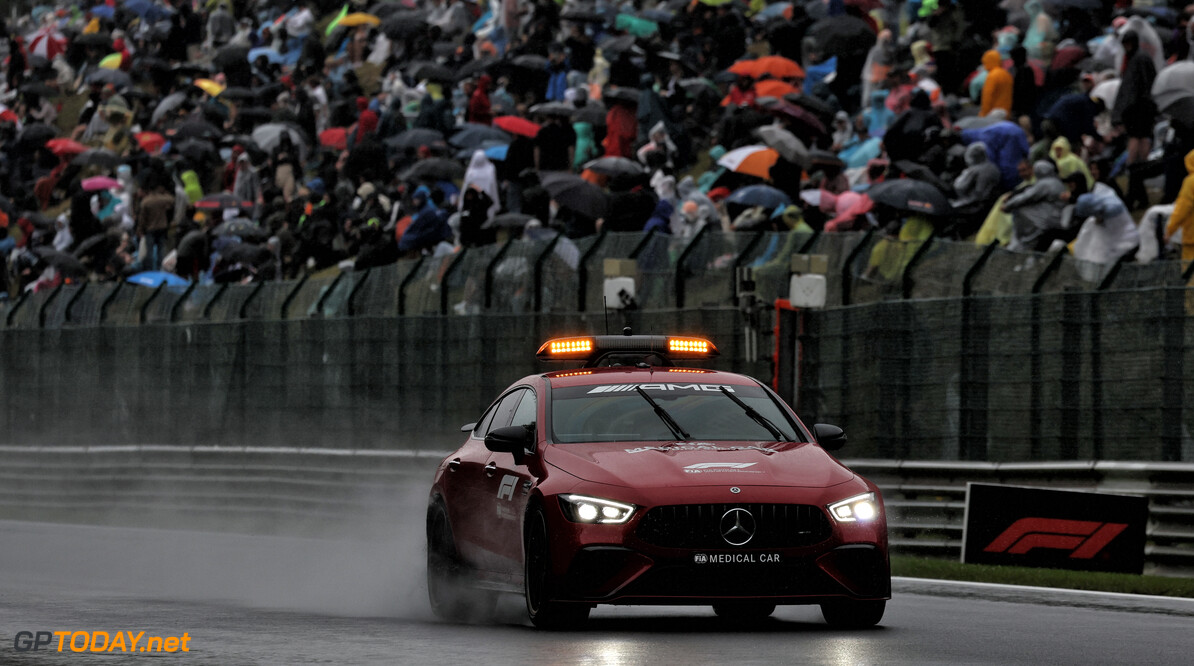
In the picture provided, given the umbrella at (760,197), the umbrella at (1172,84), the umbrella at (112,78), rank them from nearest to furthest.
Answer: the umbrella at (1172,84) < the umbrella at (760,197) < the umbrella at (112,78)

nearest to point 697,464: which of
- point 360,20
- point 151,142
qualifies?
point 360,20

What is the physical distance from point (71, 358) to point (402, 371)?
7171mm

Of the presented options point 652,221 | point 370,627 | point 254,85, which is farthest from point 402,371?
point 254,85

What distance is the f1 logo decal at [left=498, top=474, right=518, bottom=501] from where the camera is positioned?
11648 millimetres

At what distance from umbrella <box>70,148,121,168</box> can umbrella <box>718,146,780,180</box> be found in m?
17.9

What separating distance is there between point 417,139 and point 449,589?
60.7 ft

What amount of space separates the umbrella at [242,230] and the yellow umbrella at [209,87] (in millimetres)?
9961

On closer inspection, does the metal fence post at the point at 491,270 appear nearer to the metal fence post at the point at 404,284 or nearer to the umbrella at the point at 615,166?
the metal fence post at the point at 404,284

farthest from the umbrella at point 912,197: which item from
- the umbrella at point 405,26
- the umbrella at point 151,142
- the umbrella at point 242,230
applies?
the umbrella at point 151,142

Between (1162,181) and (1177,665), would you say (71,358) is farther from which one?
(1177,665)

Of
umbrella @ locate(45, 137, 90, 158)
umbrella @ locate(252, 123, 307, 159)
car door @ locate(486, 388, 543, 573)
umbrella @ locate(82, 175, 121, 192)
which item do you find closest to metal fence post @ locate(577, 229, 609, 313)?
car door @ locate(486, 388, 543, 573)

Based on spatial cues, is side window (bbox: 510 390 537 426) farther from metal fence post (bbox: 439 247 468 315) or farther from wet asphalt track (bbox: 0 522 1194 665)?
metal fence post (bbox: 439 247 468 315)

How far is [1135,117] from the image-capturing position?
21.3m

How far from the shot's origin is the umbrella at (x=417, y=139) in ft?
100
